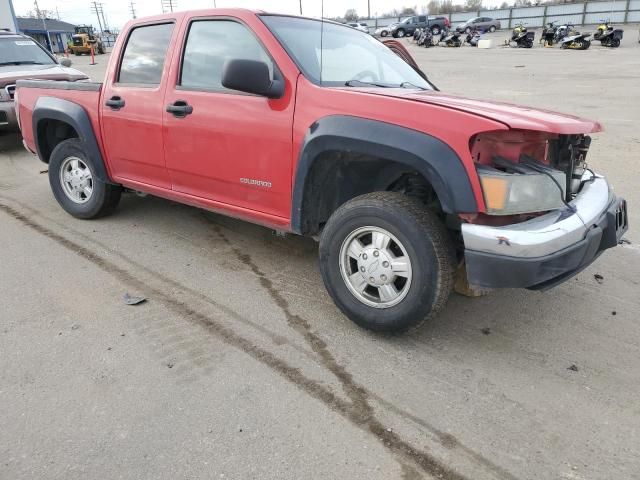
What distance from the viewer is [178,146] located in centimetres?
387

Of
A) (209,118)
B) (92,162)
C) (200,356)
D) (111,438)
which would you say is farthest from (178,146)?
(111,438)

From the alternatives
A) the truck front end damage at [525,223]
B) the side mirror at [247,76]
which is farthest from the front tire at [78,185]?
the truck front end damage at [525,223]

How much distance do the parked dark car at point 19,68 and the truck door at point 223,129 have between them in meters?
5.47

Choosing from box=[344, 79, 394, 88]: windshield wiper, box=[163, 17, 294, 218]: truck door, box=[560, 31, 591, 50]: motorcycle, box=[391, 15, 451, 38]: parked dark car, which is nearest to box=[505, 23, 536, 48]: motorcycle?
box=[560, 31, 591, 50]: motorcycle

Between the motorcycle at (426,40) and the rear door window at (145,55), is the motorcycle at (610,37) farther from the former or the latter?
the rear door window at (145,55)

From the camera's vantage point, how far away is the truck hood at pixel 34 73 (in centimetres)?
815

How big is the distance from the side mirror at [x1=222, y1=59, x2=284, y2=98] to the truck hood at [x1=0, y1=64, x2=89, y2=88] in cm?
642

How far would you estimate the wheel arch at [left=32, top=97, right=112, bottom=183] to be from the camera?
461 centimetres

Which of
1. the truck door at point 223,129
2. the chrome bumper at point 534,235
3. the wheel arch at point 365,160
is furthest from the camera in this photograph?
the truck door at point 223,129

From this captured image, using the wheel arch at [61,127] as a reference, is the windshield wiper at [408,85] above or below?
above

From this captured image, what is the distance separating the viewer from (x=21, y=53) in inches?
364

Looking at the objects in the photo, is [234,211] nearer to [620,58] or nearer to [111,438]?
[111,438]

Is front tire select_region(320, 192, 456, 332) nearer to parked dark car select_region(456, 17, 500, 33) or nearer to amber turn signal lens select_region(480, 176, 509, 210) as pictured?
amber turn signal lens select_region(480, 176, 509, 210)

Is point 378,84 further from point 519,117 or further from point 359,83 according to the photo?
point 519,117
